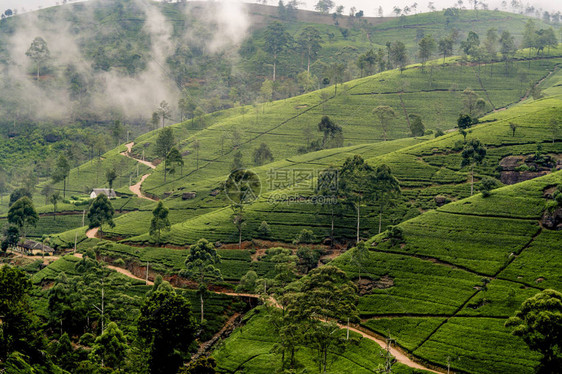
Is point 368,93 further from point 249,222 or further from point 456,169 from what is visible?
point 249,222

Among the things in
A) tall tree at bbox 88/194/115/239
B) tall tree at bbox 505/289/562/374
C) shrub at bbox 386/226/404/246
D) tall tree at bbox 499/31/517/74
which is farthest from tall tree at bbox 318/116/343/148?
tall tree at bbox 499/31/517/74

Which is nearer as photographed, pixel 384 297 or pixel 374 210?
pixel 384 297

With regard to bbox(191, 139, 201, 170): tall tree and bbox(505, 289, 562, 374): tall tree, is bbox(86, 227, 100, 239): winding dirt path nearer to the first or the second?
bbox(191, 139, 201, 170): tall tree

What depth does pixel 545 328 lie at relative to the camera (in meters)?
40.4

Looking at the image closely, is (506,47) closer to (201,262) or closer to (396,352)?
(201,262)

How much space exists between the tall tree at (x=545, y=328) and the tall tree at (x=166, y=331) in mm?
31760

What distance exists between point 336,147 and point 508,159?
160 ft

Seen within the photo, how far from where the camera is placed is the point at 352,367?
1932 inches

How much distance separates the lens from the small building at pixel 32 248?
9399cm

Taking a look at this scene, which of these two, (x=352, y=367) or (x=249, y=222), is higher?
(x=249, y=222)

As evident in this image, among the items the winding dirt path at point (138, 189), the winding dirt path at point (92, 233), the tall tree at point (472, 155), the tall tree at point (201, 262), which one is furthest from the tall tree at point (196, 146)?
the tall tree at point (472, 155)

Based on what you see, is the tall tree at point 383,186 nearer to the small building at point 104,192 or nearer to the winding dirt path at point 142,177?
the winding dirt path at point 142,177

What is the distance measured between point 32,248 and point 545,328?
89280mm

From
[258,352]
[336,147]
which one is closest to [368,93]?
[336,147]
